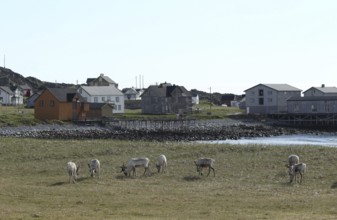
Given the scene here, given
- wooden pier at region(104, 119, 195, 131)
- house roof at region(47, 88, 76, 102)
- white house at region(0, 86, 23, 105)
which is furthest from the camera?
white house at region(0, 86, 23, 105)

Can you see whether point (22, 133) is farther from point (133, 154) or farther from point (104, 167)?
point (104, 167)

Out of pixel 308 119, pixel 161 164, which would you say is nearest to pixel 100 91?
pixel 308 119

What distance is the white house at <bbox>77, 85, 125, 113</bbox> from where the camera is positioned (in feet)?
435

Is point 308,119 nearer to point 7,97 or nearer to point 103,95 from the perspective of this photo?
point 103,95

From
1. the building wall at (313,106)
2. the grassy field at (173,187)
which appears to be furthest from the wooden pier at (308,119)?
the grassy field at (173,187)

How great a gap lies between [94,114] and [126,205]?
8875 centimetres

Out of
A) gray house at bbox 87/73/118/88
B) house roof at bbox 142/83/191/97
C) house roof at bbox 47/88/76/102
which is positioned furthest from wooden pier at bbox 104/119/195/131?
gray house at bbox 87/73/118/88

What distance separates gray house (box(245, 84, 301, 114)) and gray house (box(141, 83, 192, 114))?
15.2 meters

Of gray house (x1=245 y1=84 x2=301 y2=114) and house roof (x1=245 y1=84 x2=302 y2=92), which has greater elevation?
house roof (x1=245 y1=84 x2=302 y2=92)

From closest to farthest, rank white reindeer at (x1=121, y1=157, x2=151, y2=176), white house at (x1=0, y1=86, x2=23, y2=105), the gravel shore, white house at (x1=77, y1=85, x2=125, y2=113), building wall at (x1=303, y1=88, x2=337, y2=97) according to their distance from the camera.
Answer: white reindeer at (x1=121, y1=157, x2=151, y2=176) → the gravel shore → white house at (x1=77, y1=85, x2=125, y2=113) → building wall at (x1=303, y1=88, x2=337, y2=97) → white house at (x1=0, y1=86, x2=23, y2=105)

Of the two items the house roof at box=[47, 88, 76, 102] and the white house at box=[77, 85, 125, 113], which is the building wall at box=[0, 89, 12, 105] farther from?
the house roof at box=[47, 88, 76, 102]

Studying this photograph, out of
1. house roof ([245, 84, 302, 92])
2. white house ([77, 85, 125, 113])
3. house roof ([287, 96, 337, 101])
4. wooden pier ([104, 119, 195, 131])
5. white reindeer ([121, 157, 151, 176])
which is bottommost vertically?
white reindeer ([121, 157, 151, 176])

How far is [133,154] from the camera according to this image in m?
45.8

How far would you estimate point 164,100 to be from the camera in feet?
462
